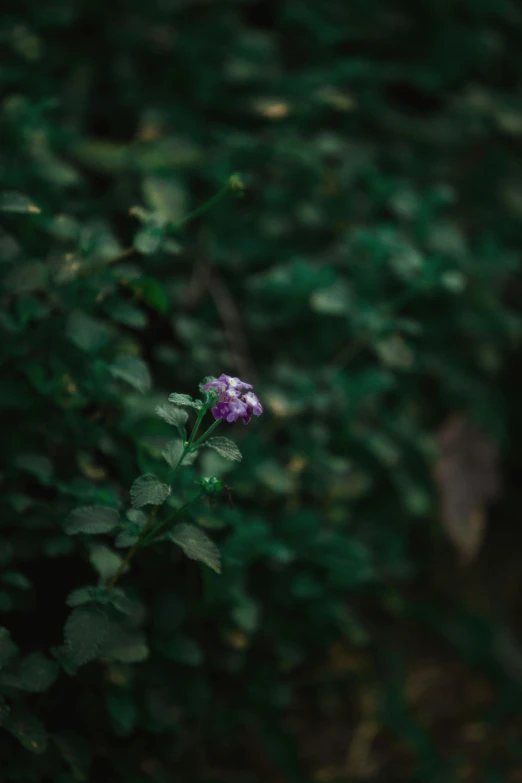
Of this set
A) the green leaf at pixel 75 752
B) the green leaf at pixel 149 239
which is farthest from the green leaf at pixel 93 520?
the green leaf at pixel 149 239

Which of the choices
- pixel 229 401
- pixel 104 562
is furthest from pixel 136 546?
pixel 229 401

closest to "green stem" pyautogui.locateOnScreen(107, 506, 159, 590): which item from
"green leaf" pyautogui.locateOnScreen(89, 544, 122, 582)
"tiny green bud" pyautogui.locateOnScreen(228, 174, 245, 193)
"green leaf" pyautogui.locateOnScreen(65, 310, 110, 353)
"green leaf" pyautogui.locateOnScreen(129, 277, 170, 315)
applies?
"green leaf" pyautogui.locateOnScreen(89, 544, 122, 582)

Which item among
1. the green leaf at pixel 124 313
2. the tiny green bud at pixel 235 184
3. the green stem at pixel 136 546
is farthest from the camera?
the green leaf at pixel 124 313

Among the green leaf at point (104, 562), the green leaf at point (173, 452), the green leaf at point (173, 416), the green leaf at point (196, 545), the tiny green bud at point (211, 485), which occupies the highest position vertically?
the green leaf at point (173, 416)

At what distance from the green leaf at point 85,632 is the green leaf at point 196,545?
0.17 metres

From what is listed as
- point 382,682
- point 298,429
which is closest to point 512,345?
point 298,429

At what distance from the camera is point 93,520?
43.4 inches

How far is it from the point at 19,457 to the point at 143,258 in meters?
0.77

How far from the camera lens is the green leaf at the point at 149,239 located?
131 cm

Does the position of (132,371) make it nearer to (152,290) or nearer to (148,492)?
(152,290)

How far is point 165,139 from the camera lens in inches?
76.1

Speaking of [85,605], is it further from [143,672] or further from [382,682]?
[382,682]

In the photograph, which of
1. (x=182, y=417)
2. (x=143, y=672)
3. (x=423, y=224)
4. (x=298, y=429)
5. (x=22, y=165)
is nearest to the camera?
(x=182, y=417)

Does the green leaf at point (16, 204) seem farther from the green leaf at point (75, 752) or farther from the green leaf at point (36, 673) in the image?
the green leaf at point (75, 752)
